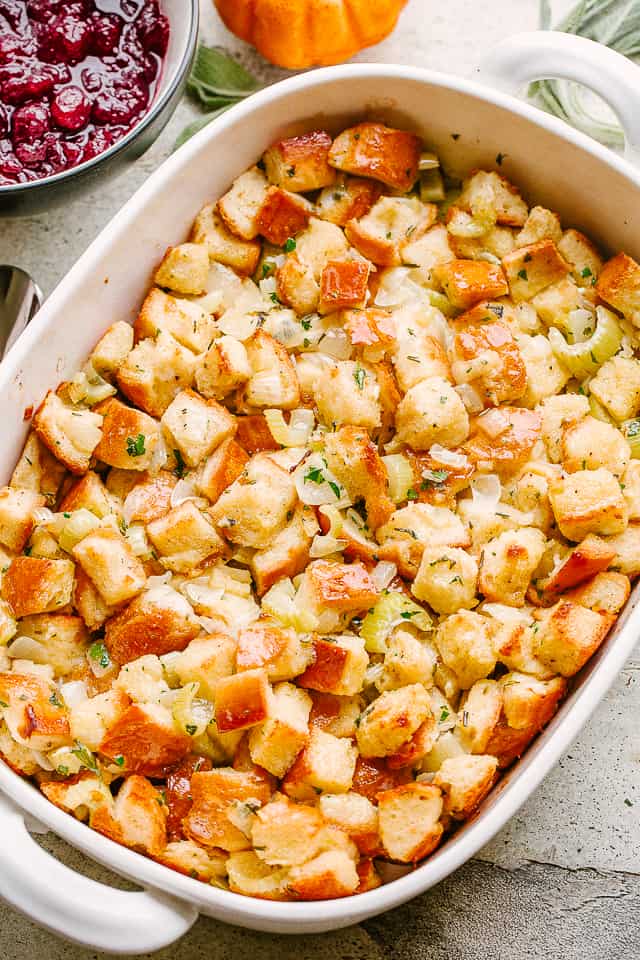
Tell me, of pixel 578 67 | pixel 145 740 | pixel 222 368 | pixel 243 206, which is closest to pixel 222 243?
pixel 243 206

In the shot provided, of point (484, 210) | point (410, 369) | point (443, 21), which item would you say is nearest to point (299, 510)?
point (410, 369)

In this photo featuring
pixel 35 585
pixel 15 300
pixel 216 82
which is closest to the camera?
pixel 35 585

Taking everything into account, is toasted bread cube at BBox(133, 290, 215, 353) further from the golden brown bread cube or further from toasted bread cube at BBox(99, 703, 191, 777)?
toasted bread cube at BBox(99, 703, 191, 777)

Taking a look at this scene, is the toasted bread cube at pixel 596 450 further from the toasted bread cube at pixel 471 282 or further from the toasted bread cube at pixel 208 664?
the toasted bread cube at pixel 208 664

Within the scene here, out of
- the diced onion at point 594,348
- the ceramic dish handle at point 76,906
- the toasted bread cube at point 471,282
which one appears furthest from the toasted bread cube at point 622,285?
the ceramic dish handle at point 76,906

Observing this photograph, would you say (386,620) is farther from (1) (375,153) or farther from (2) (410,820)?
(1) (375,153)

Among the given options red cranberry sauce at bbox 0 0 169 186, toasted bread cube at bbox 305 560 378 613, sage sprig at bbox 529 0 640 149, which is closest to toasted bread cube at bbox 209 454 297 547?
toasted bread cube at bbox 305 560 378 613
